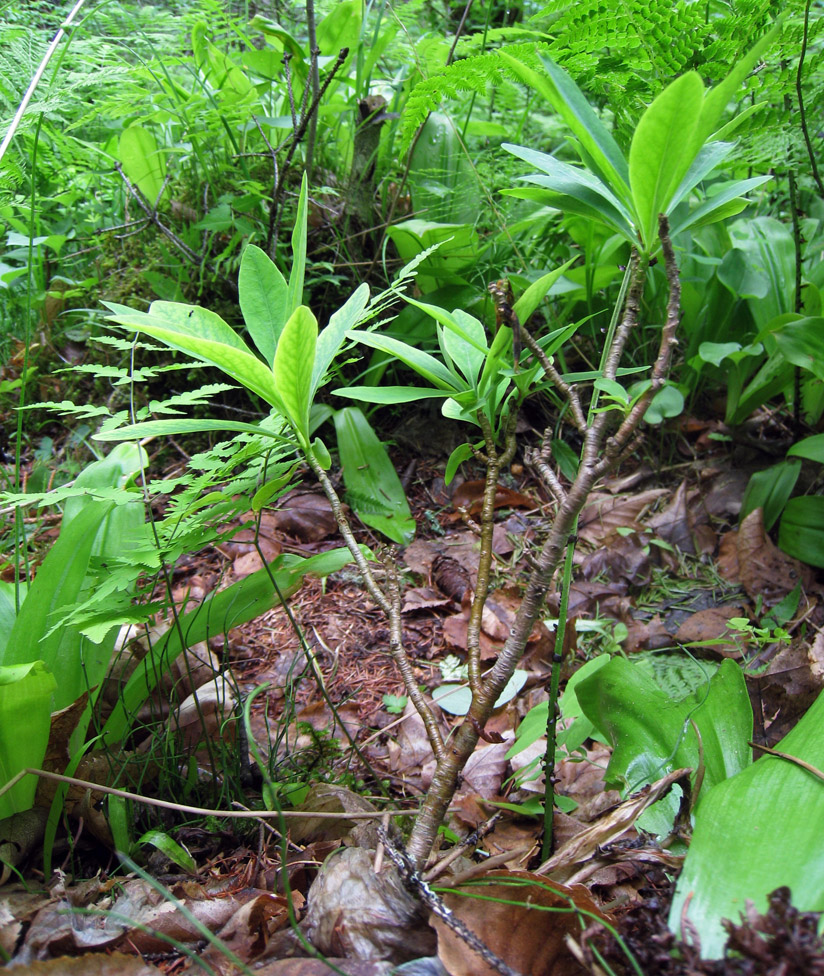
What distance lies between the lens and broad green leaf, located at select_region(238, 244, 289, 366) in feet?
2.68

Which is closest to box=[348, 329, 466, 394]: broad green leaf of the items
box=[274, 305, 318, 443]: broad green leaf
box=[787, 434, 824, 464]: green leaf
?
box=[274, 305, 318, 443]: broad green leaf

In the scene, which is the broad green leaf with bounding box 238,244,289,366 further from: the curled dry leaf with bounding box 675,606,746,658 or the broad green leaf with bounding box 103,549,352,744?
the curled dry leaf with bounding box 675,606,746,658

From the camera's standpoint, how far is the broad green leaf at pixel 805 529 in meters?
1.58

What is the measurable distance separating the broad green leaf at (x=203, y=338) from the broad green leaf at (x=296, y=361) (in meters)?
0.03

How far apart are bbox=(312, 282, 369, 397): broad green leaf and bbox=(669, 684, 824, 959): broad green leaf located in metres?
0.64

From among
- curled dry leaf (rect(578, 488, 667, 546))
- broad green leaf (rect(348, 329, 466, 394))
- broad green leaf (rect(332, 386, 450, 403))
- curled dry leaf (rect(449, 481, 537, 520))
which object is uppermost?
broad green leaf (rect(348, 329, 466, 394))

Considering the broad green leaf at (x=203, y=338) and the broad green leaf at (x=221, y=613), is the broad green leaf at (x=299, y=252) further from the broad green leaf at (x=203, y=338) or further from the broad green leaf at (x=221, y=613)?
the broad green leaf at (x=221, y=613)

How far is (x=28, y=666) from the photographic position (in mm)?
740

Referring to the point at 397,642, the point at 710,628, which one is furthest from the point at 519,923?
the point at 710,628

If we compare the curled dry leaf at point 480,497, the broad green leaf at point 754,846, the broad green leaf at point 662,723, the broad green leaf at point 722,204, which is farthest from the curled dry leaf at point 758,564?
the broad green leaf at point 722,204

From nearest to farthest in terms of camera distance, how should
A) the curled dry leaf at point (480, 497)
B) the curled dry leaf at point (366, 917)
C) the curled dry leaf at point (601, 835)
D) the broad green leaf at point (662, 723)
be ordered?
1. the curled dry leaf at point (366, 917)
2. the curled dry leaf at point (601, 835)
3. the broad green leaf at point (662, 723)
4. the curled dry leaf at point (480, 497)

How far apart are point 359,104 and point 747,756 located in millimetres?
→ 2037

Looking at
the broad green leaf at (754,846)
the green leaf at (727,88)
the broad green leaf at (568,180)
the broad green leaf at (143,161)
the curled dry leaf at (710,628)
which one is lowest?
the curled dry leaf at (710,628)

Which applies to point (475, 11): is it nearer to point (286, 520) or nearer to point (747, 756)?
point (286, 520)
